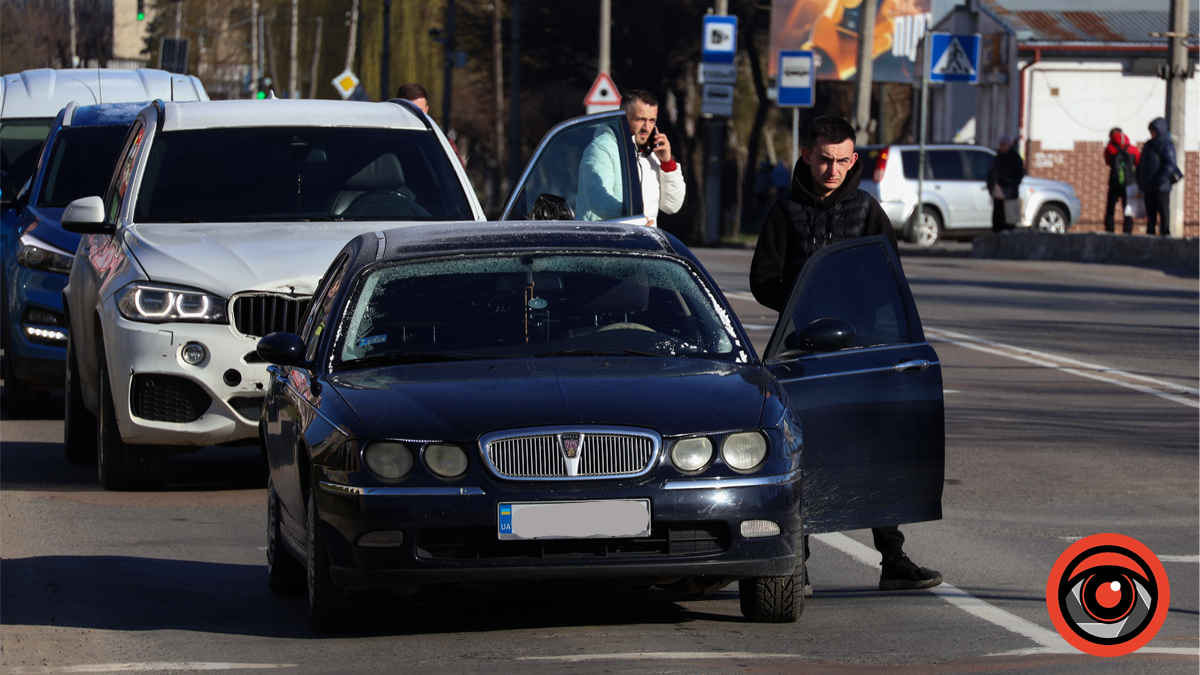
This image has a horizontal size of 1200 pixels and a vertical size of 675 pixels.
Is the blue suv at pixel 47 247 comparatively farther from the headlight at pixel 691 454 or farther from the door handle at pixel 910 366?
the headlight at pixel 691 454

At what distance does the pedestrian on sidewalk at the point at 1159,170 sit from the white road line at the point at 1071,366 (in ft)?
39.5

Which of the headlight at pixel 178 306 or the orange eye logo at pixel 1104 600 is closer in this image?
the orange eye logo at pixel 1104 600

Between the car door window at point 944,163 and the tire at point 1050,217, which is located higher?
the car door window at point 944,163

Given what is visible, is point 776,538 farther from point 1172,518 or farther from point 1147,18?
point 1147,18

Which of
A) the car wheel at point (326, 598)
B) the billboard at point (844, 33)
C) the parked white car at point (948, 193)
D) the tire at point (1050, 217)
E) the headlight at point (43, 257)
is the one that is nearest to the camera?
the car wheel at point (326, 598)

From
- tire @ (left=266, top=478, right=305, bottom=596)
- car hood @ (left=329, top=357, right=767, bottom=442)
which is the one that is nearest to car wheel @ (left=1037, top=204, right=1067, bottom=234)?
tire @ (left=266, top=478, right=305, bottom=596)

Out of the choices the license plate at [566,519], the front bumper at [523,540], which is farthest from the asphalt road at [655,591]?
the license plate at [566,519]

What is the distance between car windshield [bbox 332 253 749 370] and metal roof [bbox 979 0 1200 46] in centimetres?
3905

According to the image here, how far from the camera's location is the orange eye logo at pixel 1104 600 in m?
5.71

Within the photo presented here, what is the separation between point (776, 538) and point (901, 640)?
60 cm

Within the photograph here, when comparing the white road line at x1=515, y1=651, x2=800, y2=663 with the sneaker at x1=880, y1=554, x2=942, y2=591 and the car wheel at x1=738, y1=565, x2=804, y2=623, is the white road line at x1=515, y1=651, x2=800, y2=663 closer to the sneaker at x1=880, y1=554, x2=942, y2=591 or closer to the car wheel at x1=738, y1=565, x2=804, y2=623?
the car wheel at x1=738, y1=565, x2=804, y2=623

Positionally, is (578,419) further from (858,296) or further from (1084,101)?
(1084,101)

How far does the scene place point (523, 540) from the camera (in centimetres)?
584

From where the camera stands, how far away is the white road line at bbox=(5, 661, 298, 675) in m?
5.85
